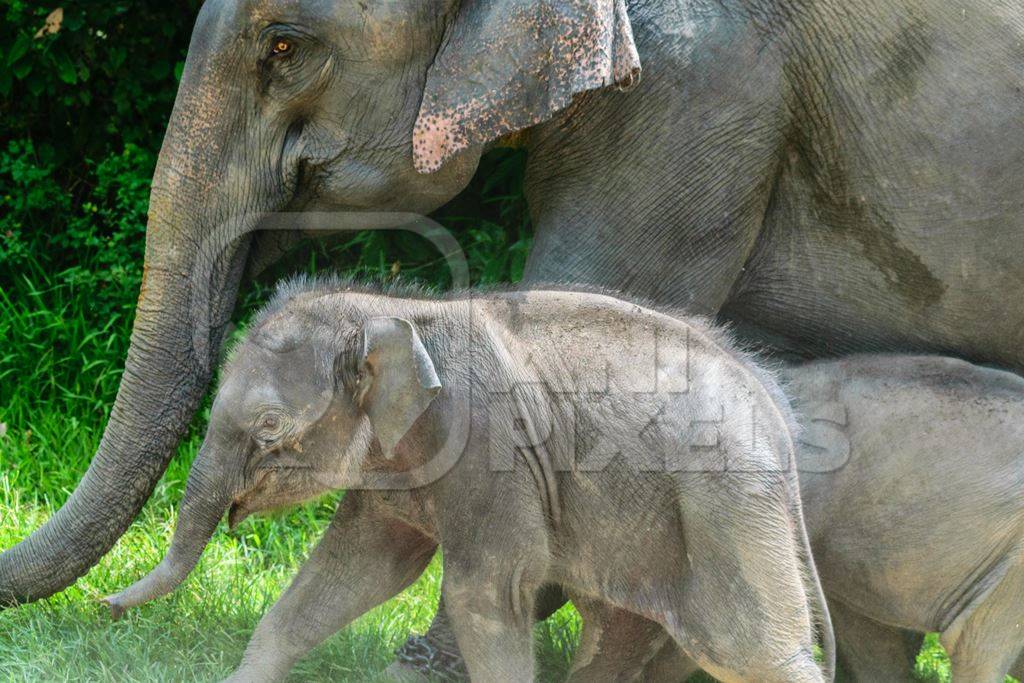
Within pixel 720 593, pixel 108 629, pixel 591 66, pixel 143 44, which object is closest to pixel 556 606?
pixel 720 593

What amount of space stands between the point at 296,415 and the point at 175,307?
0.54 meters

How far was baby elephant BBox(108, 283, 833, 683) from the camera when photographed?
325 centimetres

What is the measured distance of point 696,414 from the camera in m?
3.34

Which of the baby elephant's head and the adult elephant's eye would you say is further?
the adult elephant's eye

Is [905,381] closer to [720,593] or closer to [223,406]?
[720,593]

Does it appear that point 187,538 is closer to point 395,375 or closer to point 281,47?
point 395,375

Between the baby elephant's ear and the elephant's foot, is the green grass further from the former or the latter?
the baby elephant's ear

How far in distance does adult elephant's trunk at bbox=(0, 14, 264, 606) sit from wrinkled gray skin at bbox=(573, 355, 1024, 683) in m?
1.02

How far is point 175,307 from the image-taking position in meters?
3.62

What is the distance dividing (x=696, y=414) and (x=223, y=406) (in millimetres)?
922

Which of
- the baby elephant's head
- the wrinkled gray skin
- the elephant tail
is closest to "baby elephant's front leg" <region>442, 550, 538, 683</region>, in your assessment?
the baby elephant's head

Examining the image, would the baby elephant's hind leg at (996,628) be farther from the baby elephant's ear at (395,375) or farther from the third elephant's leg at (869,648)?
the baby elephant's ear at (395,375)

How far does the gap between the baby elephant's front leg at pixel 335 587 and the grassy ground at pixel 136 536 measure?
327mm

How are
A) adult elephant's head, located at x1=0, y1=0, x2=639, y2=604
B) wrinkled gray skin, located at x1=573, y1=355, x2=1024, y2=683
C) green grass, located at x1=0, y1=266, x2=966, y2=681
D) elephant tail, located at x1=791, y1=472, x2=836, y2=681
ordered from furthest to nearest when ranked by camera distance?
1. green grass, located at x1=0, y1=266, x2=966, y2=681
2. wrinkled gray skin, located at x1=573, y1=355, x2=1024, y2=683
3. adult elephant's head, located at x1=0, y1=0, x2=639, y2=604
4. elephant tail, located at x1=791, y1=472, x2=836, y2=681
